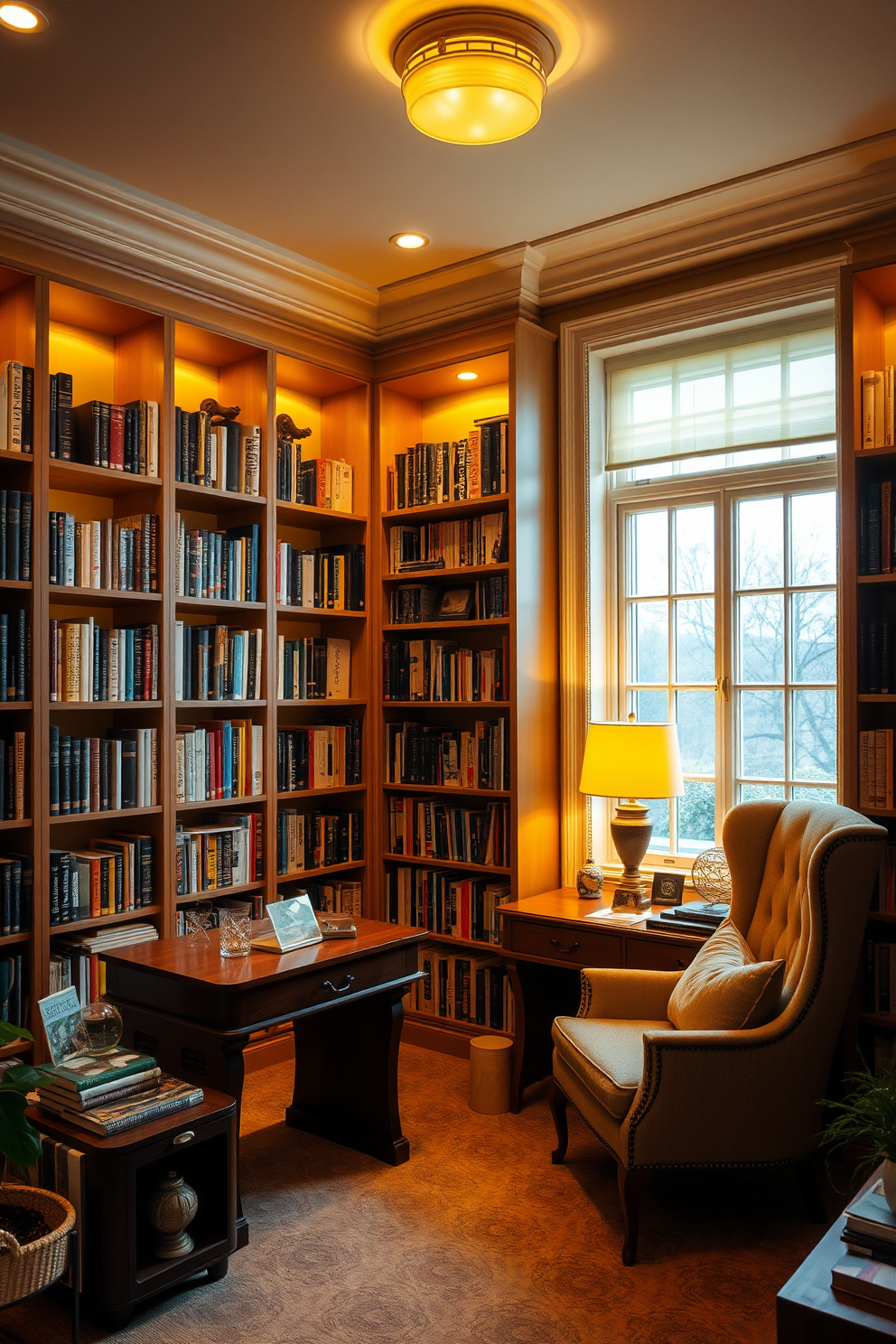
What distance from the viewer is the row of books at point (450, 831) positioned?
397 cm

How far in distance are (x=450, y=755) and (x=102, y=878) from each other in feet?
4.72

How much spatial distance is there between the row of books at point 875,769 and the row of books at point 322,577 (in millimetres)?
2176

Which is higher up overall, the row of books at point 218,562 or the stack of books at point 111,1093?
the row of books at point 218,562

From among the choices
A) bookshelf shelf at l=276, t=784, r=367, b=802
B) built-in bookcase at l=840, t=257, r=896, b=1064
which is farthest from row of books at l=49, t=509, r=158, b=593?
built-in bookcase at l=840, t=257, r=896, b=1064

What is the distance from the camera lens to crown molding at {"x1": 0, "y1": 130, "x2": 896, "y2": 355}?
3.14m

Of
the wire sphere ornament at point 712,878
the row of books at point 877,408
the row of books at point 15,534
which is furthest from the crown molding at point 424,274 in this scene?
the wire sphere ornament at point 712,878

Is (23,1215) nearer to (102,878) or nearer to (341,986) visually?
(341,986)

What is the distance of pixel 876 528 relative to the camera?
9.97 ft

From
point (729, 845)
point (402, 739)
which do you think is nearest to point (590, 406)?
point (402, 739)

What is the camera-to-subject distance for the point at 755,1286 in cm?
244

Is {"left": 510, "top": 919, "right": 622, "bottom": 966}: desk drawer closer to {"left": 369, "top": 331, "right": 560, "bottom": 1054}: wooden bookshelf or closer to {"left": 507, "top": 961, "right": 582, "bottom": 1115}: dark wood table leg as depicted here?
{"left": 507, "top": 961, "right": 582, "bottom": 1115}: dark wood table leg

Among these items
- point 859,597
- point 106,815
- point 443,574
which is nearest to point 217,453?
point 443,574

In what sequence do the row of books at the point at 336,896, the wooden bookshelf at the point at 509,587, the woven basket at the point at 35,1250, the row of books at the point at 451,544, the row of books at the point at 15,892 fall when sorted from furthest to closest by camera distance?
the row of books at the point at 336,896, the row of books at the point at 451,544, the wooden bookshelf at the point at 509,587, the row of books at the point at 15,892, the woven basket at the point at 35,1250

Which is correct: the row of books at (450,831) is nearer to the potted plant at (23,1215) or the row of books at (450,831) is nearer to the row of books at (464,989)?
the row of books at (464,989)
